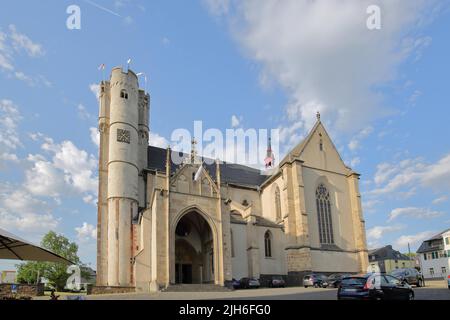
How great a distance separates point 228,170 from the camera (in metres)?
48.3

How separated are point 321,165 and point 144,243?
22363 millimetres

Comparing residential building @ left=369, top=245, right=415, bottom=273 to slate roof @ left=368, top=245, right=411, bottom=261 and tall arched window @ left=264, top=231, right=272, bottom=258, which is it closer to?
slate roof @ left=368, top=245, right=411, bottom=261

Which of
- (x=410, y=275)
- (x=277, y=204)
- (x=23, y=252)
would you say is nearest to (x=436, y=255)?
(x=277, y=204)

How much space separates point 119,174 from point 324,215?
21993 millimetres

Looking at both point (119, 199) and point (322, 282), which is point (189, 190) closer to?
point (119, 199)

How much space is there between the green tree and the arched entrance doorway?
77.1 feet

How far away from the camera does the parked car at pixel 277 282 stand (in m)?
35.9

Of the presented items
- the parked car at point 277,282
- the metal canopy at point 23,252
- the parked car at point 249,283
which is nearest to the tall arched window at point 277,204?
the parked car at point 277,282

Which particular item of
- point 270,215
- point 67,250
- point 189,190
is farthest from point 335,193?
point 67,250

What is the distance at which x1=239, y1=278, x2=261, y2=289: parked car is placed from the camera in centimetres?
3378

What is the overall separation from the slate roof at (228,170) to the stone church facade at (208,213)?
0.18 m

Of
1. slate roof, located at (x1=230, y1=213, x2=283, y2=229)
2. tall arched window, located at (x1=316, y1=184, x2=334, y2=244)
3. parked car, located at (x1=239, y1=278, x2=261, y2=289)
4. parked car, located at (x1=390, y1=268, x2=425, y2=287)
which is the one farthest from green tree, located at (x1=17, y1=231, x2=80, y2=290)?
parked car, located at (x1=390, y1=268, x2=425, y2=287)

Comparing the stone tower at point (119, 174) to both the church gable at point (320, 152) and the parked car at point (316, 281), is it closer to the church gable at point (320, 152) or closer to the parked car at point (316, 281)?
the parked car at point (316, 281)
